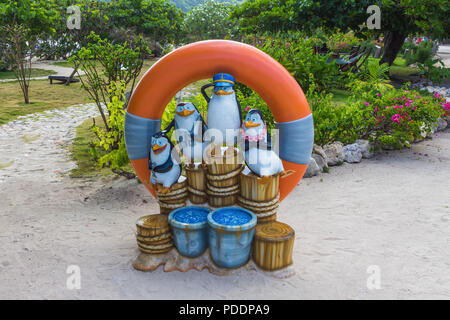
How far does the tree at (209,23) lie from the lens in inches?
1014

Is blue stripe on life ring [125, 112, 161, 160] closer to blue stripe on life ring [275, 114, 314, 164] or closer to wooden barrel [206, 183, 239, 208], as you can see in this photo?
wooden barrel [206, 183, 239, 208]

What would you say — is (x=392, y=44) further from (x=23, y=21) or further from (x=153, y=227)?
(x=23, y=21)

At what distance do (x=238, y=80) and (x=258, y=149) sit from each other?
29.0 inches

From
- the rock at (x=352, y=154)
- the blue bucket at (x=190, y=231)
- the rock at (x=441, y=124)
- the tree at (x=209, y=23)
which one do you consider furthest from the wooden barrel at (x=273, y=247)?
the tree at (x=209, y=23)

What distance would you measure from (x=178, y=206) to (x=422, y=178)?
154 inches

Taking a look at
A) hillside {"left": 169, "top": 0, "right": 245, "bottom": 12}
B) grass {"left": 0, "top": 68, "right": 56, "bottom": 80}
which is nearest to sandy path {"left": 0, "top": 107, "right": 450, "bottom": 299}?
grass {"left": 0, "top": 68, "right": 56, "bottom": 80}

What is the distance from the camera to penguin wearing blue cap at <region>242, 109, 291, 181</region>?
318cm

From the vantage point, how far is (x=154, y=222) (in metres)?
3.31

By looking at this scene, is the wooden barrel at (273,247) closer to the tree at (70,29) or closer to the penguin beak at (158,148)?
the penguin beak at (158,148)

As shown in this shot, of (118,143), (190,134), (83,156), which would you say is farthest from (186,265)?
(83,156)

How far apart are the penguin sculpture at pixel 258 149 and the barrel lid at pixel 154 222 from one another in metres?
0.92

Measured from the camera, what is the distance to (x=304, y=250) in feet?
11.7

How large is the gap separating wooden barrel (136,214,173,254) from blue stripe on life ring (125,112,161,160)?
2.49 feet
